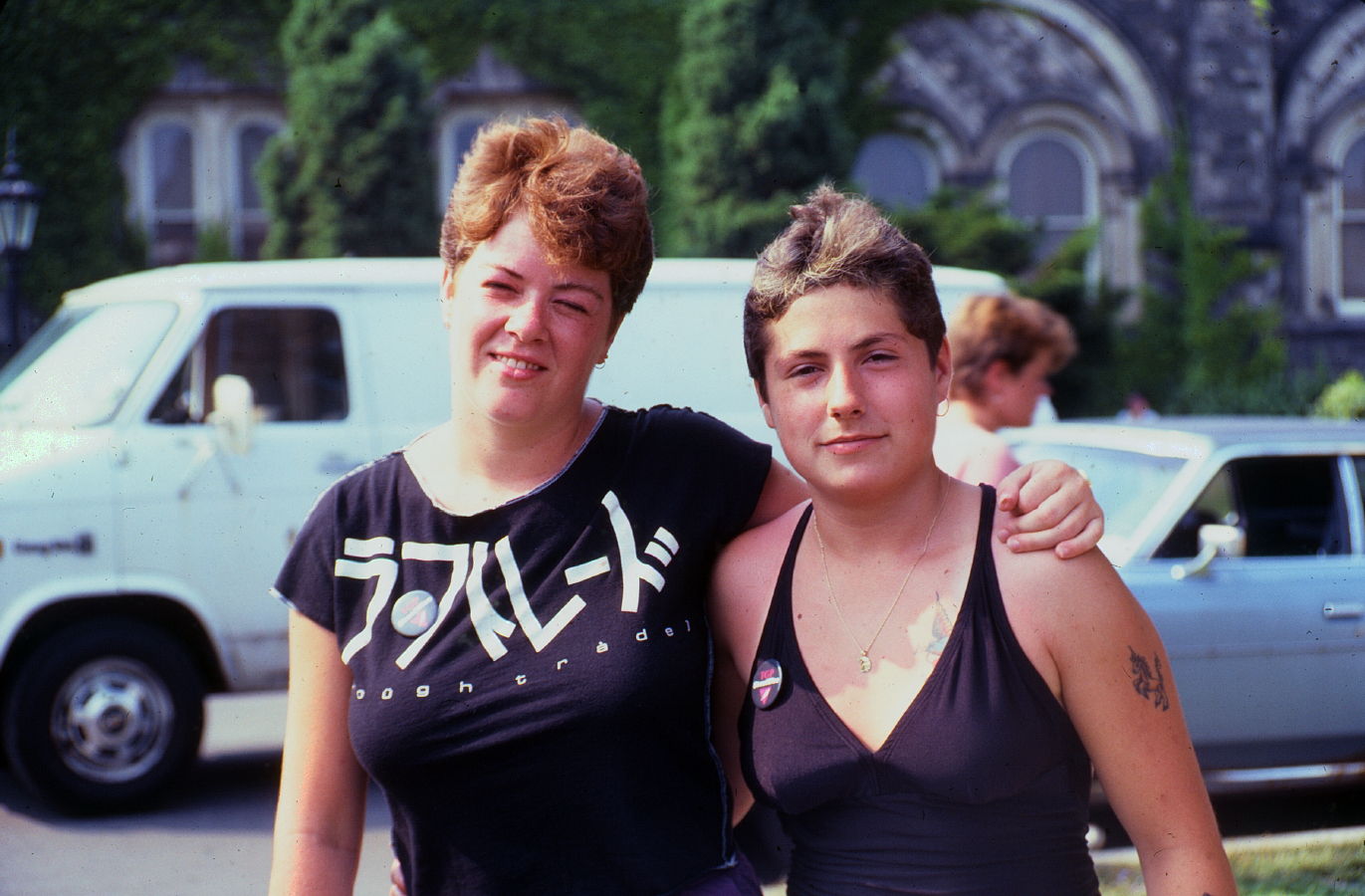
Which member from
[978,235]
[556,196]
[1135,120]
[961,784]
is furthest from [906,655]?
[1135,120]

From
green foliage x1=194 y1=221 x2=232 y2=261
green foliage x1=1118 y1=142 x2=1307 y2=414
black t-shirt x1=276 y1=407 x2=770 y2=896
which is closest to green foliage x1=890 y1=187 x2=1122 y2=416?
green foliage x1=1118 y1=142 x2=1307 y2=414

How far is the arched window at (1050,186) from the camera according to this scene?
725 inches

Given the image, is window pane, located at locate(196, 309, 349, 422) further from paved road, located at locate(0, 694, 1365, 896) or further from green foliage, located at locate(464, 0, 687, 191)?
green foliage, located at locate(464, 0, 687, 191)

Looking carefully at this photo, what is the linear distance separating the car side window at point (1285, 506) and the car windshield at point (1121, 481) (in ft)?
0.77

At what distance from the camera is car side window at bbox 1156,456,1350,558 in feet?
18.0

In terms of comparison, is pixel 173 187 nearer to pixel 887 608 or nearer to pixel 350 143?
pixel 350 143

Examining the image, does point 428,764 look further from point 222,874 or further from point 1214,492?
point 1214,492

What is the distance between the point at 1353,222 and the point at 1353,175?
636 mm

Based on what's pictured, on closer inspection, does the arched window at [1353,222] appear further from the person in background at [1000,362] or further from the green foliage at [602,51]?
the person in background at [1000,362]

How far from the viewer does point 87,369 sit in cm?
607

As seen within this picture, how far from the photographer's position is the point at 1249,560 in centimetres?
539

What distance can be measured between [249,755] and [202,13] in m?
12.0

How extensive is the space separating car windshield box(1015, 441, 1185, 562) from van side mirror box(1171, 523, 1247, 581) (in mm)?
214

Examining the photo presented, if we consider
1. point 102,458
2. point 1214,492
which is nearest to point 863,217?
point 1214,492
